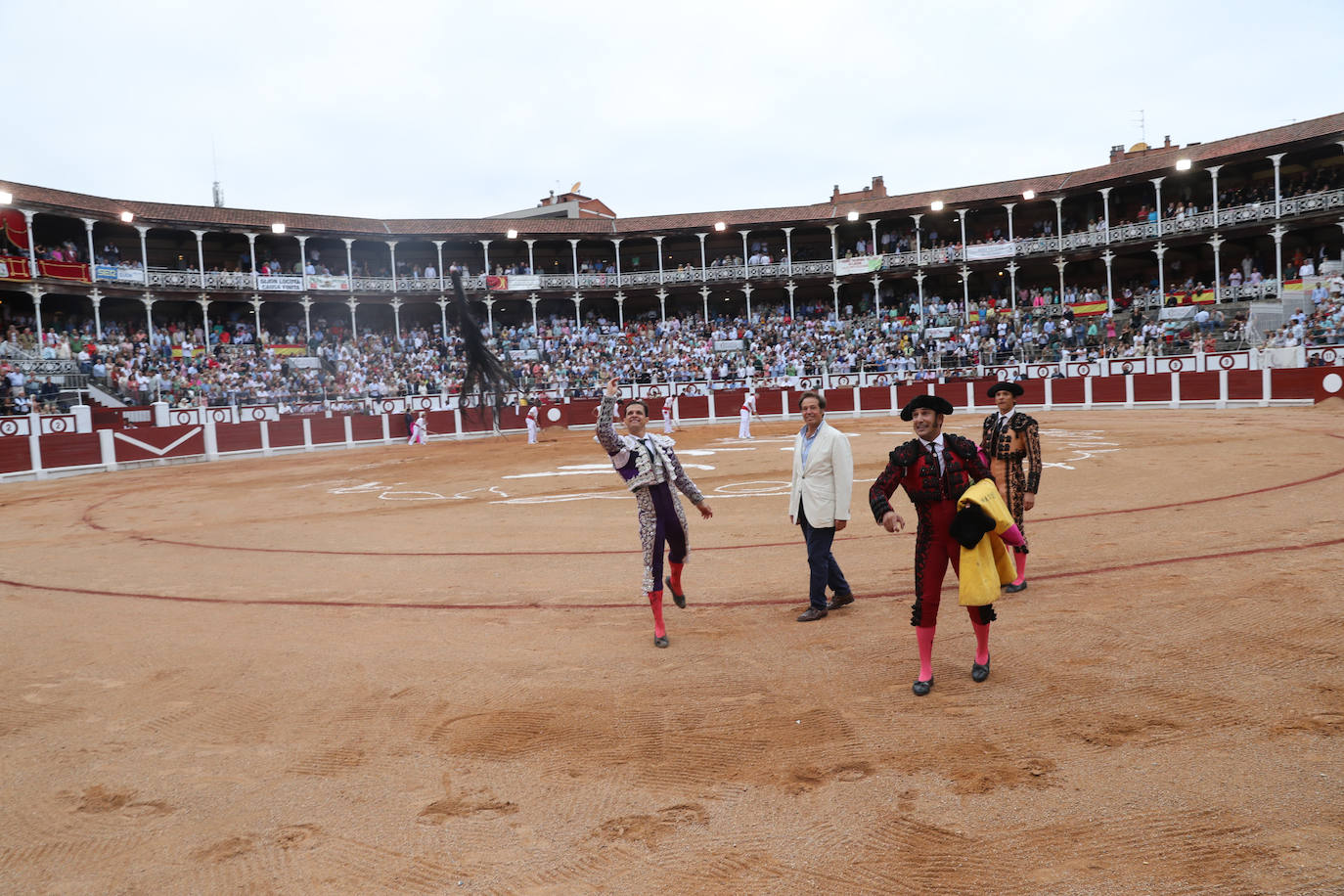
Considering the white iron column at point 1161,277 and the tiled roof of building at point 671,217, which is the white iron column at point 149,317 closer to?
the tiled roof of building at point 671,217

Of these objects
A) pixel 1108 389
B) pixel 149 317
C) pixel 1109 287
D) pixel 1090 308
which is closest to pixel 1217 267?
pixel 1109 287

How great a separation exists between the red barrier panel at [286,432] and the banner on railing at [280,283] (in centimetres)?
1114

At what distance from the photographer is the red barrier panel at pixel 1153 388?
26.8m

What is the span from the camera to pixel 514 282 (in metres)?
41.9

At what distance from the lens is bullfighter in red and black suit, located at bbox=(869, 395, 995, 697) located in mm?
4520

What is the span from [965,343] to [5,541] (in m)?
32.3

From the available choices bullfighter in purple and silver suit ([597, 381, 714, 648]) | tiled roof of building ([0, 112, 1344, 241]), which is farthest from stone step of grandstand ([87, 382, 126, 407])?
bullfighter in purple and silver suit ([597, 381, 714, 648])

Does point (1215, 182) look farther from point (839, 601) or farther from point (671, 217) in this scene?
point (839, 601)

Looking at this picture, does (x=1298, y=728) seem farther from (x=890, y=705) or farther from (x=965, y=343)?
(x=965, y=343)

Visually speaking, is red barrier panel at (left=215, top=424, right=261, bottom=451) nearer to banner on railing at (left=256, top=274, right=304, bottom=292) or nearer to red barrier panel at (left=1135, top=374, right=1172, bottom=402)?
banner on railing at (left=256, top=274, right=304, bottom=292)

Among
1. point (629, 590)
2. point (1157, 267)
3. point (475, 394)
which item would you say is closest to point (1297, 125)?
point (1157, 267)

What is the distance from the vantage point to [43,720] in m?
4.63

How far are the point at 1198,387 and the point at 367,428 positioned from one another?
1023 inches

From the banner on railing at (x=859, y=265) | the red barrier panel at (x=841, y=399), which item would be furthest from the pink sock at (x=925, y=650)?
the banner on railing at (x=859, y=265)
